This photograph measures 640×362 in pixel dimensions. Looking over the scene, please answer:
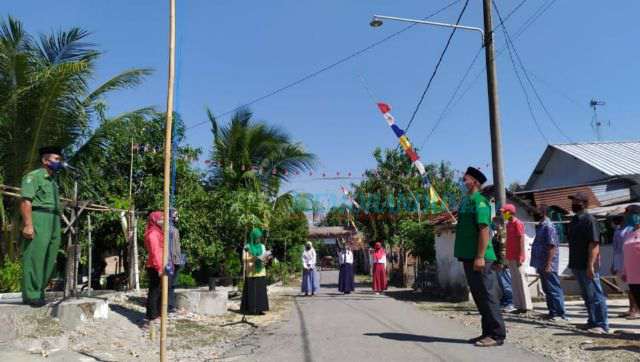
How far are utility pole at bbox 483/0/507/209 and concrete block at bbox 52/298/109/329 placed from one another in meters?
7.23

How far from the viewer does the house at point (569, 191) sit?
1323 cm

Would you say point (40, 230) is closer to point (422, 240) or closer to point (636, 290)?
point (636, 290)

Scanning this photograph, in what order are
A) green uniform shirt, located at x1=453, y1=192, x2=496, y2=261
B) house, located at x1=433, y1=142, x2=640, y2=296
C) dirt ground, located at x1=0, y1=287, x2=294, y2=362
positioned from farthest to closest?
1. house, located at x1=433, y1=142, x2=640, y2=296
2. green uniform shirt, located at x1=453, y1=192, x2=496, y2=261
3. dirt ground, located at x1=0, y1=287, x2=294, y2=362

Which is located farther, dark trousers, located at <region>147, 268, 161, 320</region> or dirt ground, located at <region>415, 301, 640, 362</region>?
dark trousers, located at <region>147, 268, 161, 320</region>

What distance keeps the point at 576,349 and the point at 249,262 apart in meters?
5.74

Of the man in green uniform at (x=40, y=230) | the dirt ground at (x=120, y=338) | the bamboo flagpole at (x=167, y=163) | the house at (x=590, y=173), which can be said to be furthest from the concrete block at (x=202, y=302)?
the house at (x=590, y=173)

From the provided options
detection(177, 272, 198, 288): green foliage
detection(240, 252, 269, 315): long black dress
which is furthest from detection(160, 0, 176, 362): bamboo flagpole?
detection(177, 272, 198, 288): green foliage

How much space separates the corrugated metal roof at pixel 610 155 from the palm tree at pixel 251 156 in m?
9.84

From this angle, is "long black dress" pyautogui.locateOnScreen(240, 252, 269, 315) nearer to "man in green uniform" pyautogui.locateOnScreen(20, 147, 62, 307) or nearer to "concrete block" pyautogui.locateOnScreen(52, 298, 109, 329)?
"concrete block" pyautogui.locateOnScreen(52, 298, 109, 329)

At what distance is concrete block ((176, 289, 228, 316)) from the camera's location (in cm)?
894

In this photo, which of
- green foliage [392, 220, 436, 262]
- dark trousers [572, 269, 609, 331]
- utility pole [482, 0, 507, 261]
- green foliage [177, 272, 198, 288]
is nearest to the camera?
dark trousers [572, 269, 609, 331]

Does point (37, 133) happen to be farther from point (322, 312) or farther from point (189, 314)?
point (322, 312)

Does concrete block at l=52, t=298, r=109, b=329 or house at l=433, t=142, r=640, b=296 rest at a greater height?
house at l=433, t=142, r=640, b=296

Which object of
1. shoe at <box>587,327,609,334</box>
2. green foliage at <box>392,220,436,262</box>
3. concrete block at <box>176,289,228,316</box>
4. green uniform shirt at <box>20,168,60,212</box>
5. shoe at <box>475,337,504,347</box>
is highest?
green uniform shirt at <box>20,168,60,212</box>
